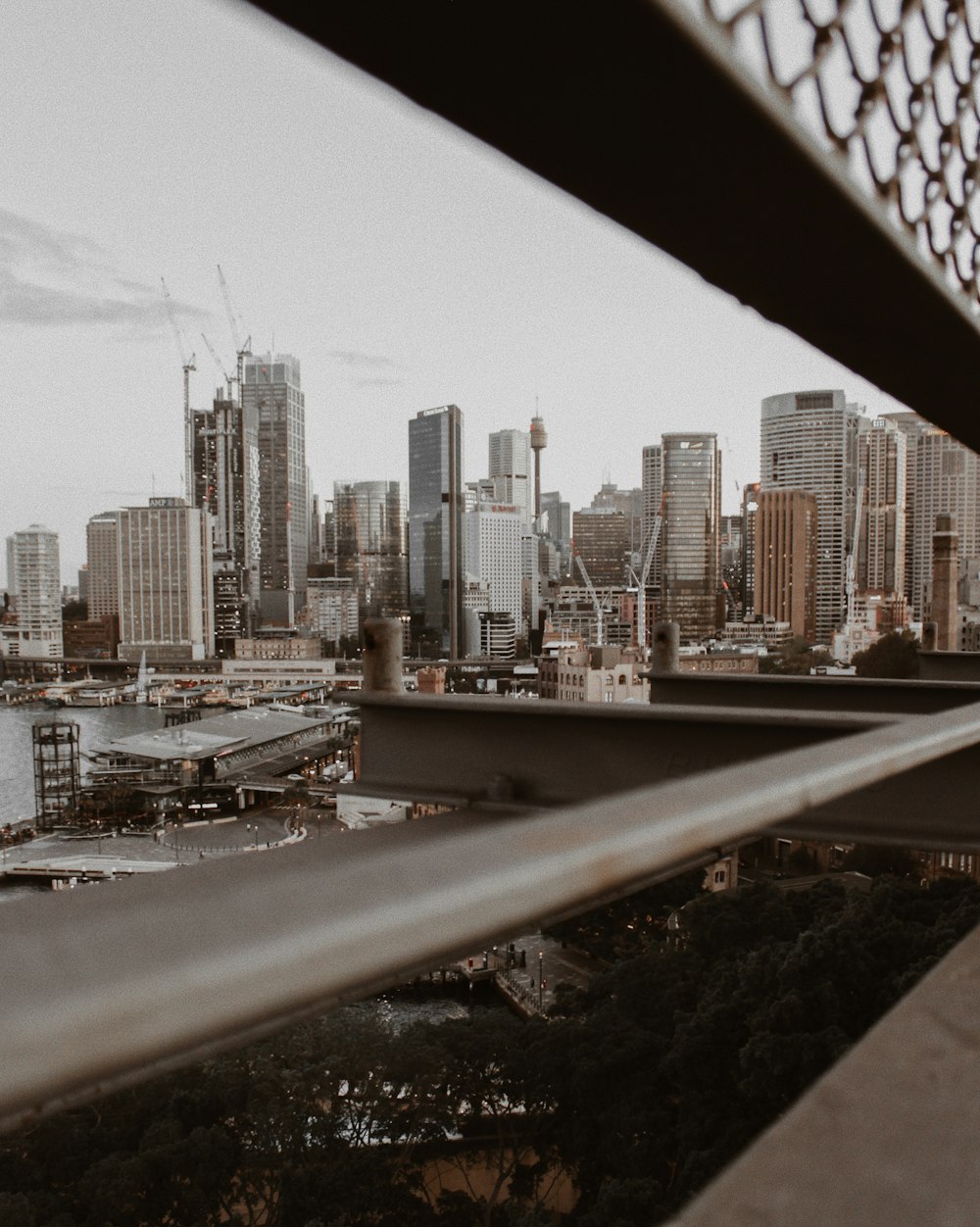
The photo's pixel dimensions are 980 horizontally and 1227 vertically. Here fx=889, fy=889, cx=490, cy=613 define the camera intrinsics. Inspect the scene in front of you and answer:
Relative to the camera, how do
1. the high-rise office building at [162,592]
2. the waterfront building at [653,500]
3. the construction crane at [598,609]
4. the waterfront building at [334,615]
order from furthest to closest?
the high-rise office building at [162,592]
the waterfront building at [334,615]
the waterfront building at [653,500]
the construction crane at [598,609]

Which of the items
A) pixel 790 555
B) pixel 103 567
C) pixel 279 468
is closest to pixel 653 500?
pixel 790 555

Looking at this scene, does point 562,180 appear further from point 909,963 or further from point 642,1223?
point 909,963

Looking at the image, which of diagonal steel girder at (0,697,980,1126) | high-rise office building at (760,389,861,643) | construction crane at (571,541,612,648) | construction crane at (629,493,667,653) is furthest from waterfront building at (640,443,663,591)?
diagonal steel girder at (0,697,980,1126)

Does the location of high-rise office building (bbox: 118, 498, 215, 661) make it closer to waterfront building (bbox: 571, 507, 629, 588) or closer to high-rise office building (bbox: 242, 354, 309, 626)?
high-rise office building (bbox: 242, 354, 309, 626)

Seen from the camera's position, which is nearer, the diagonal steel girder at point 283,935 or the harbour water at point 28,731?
the diagonal steel girder at point 283,935

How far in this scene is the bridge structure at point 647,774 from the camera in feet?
0.81

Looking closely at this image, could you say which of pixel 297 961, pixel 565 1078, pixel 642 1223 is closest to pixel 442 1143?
pixel 565 1078

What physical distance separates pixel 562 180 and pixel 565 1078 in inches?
322

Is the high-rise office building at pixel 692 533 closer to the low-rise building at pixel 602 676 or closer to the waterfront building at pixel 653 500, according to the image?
the waterfront building at pixel 653 500

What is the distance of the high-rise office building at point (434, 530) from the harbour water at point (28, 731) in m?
16.4

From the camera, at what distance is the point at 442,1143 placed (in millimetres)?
8539

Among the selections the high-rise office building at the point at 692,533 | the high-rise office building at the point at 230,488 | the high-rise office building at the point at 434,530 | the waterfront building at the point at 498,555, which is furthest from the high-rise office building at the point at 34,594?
the high-rise office building at the point at 692,533

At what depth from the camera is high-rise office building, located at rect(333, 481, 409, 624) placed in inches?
2261

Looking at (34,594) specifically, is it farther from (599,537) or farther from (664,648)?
(664,648)
